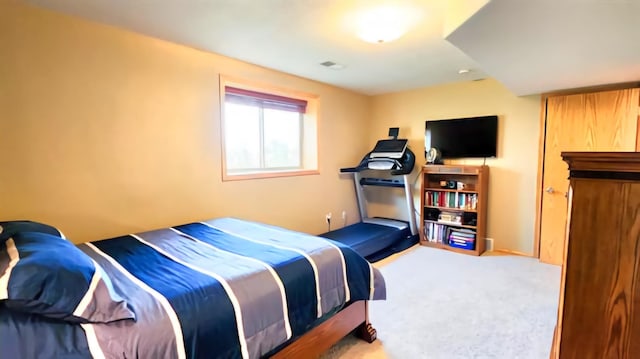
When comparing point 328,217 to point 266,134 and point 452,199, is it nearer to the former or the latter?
point 266,134

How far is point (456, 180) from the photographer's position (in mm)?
4293

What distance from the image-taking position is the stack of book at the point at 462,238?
13.1 feet

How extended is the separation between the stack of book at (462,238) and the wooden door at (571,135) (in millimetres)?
714

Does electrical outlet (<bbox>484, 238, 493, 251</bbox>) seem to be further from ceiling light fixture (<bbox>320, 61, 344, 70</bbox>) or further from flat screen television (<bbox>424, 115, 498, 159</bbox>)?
ceiling light fixture (<bbox>320, 61, 344, 70</bbox>)

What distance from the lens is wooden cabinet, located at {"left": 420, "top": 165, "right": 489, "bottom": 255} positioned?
156 inches

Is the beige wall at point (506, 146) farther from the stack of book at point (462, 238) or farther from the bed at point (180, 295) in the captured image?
the bed at point (180, 295)

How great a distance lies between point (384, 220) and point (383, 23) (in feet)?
9.90

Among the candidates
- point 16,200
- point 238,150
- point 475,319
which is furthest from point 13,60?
point 475,319

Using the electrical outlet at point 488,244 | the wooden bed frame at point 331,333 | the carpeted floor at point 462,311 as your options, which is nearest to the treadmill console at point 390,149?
the carpeted floor at point 462,311

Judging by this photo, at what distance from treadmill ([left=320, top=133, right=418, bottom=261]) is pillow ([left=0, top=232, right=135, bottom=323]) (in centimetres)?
276

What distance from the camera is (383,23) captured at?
2.29 meters

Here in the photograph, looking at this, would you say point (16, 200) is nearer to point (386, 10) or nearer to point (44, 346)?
point (44, 346)

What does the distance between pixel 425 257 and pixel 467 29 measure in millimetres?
2715

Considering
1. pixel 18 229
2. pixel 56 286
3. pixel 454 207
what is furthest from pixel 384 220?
pixel 56 286
